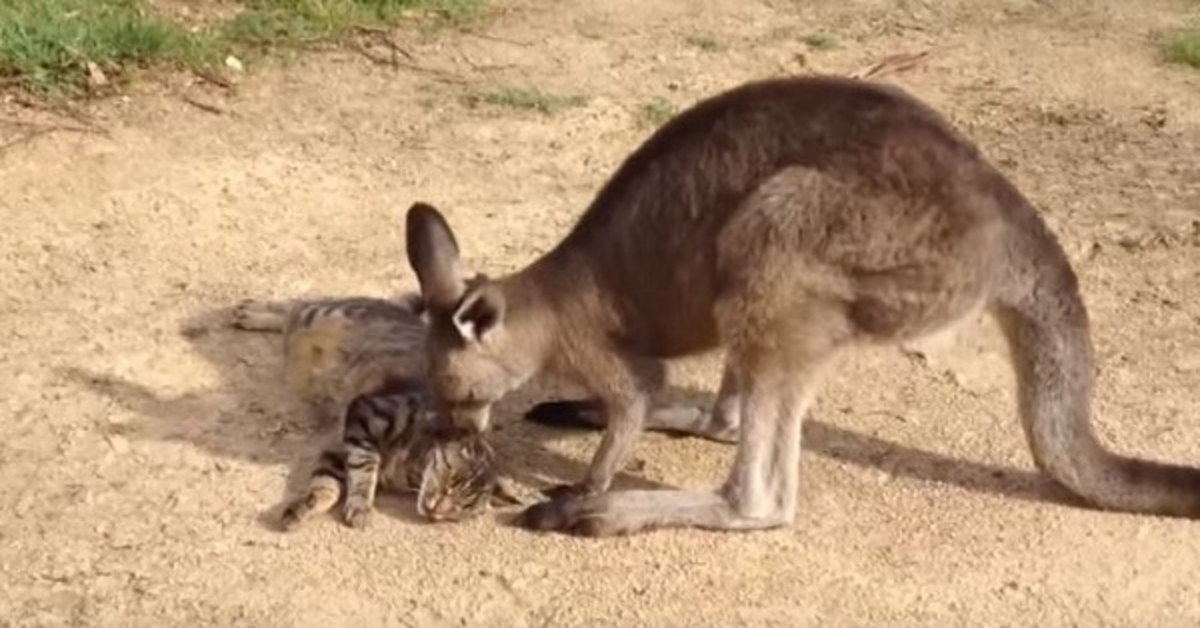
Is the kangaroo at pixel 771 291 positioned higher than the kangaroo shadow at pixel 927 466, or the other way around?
the kangaroo at pixel 771 291

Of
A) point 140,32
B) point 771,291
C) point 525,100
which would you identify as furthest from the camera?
point 140,32

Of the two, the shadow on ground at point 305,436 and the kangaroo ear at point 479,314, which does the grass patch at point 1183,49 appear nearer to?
the shadow on ground at point 305,436

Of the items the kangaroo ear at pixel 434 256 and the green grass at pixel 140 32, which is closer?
the kangaroo ear at pixel 434 256

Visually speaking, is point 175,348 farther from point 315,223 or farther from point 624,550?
point 624,550

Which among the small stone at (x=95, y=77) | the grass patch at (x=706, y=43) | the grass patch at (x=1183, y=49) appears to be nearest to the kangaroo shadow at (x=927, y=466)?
the grass patch at (x=706, y=43)

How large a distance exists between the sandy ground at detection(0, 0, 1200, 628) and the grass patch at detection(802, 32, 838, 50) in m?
0.12

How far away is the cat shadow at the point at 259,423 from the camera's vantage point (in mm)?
5777

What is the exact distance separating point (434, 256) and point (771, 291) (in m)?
0.96

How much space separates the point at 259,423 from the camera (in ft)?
19.6

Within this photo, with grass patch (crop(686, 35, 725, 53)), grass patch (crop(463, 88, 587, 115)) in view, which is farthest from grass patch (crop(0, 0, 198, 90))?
grass patch (crop(686, 35, 725, 53))

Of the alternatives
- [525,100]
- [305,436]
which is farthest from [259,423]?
[525,100]

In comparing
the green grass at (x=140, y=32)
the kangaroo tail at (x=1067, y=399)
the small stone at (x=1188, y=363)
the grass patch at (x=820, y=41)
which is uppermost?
the kangaroo tail at (x=1067, y=399)

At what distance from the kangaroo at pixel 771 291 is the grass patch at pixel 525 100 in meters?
2.41

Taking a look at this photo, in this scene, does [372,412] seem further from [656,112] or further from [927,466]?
[656,112]
